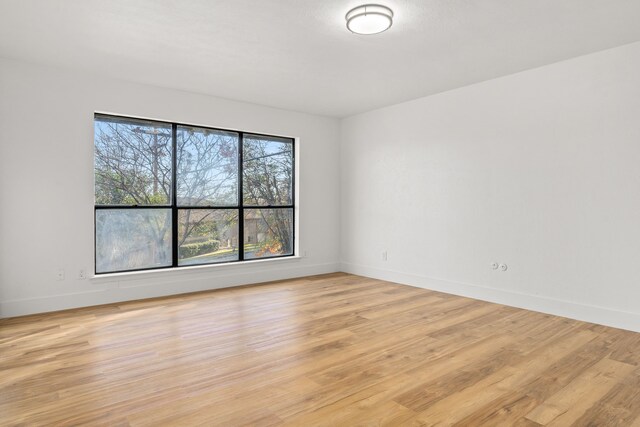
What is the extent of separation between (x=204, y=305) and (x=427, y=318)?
2344mm

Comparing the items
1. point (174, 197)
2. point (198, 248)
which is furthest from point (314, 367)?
point (174, 197)

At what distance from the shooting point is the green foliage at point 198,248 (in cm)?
486

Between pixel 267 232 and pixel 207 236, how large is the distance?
919 millimetres

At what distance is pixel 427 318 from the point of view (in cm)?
372

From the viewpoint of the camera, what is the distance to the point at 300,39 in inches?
128

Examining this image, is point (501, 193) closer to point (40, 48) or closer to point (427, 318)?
point (427, 318)

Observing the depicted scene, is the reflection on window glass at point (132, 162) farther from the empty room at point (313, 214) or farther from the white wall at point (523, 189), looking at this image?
the white wall at point (523, 189)

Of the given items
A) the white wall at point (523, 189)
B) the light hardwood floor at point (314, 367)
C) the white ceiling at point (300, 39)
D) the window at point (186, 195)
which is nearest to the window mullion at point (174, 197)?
the window at point (186, 195)

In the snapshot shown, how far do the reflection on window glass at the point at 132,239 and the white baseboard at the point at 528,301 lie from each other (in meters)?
3.01

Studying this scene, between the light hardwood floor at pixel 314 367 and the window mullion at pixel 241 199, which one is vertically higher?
the window mullion at pixel 241 199

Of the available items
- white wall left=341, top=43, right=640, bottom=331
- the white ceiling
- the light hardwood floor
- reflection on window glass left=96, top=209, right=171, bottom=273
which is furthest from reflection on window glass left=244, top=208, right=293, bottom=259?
the white ceiling

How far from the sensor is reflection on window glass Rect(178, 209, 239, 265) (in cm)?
486

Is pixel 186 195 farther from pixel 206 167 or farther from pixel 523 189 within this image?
pixel 523 189

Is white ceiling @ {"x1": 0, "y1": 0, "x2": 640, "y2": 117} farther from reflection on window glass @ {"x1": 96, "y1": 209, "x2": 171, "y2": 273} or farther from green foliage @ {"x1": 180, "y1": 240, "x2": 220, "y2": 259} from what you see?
green foliage @ {"x1": 180, "y1": 240, "x2": 220, "y2": 259}
